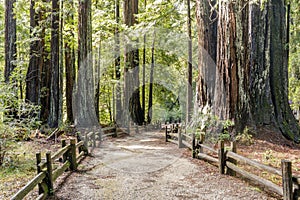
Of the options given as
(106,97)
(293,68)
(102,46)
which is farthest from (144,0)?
(293,68)

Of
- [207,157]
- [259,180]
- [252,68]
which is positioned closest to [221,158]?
[207,157]

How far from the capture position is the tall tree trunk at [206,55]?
44.0ft

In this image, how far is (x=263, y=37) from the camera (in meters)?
12.4

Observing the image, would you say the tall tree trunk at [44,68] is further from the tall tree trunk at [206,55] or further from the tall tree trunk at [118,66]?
the tall tree trunk at [206,55]

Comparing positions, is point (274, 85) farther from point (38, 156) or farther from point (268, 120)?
point (38, 156)

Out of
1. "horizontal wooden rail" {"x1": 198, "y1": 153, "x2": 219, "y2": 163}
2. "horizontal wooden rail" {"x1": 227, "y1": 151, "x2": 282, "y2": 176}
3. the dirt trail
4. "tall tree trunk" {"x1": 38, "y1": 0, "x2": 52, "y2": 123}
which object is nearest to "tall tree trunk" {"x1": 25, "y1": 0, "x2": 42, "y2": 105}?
"tall tree trunk" {"x1": 38, "y1": 0, "x2": 52, "y2": 123}

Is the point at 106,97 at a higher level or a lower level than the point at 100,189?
higher

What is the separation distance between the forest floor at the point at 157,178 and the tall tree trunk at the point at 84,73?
14.7 ft

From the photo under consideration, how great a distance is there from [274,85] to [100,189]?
8240 mm

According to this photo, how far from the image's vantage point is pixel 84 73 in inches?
617

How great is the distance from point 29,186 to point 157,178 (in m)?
3.46

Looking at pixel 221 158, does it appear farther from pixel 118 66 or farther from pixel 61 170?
pixel 118 66

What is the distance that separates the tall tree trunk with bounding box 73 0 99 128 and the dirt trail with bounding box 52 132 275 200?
17.3ft

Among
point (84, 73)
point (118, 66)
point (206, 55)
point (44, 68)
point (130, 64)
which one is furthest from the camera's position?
point (118, 66)
